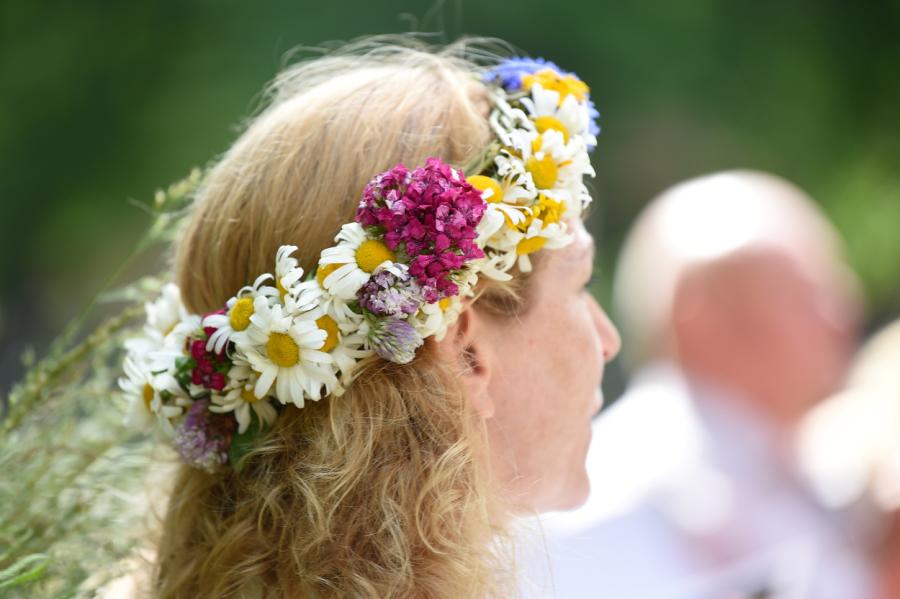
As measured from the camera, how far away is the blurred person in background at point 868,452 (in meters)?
2.78

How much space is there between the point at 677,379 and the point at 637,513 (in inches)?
20.2

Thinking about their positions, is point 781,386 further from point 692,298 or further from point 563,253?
point 563,253

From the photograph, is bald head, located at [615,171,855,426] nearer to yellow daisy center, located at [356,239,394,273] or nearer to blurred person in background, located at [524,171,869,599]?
blurred person in background, located at [524,171,869,599]

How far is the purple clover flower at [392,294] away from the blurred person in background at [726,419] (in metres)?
1.75

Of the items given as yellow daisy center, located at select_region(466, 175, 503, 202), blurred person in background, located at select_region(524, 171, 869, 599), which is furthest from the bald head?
yellow daisy center, located at select_region(466, 175, 503, 202)

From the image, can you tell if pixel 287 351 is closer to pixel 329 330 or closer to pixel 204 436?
pixel 329 330

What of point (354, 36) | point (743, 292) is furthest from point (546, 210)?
point (354, 36)

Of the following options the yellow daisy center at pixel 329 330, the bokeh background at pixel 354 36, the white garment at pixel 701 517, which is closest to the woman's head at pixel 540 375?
the yellow daisy center at pixel 329 330

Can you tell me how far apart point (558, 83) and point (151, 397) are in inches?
35.2

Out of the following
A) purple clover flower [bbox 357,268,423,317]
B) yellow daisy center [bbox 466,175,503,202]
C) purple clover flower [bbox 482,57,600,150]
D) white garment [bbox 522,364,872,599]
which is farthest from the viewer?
white garment [bbox 522,364,872,599]

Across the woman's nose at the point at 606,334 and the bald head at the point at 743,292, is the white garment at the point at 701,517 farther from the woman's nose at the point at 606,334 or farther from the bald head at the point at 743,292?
the woman's nose at the point at 606,334

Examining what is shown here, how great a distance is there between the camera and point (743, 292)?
3.27 m

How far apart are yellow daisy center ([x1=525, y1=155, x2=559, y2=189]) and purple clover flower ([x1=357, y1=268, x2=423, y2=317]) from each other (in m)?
0.31

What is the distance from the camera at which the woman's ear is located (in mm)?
1590
